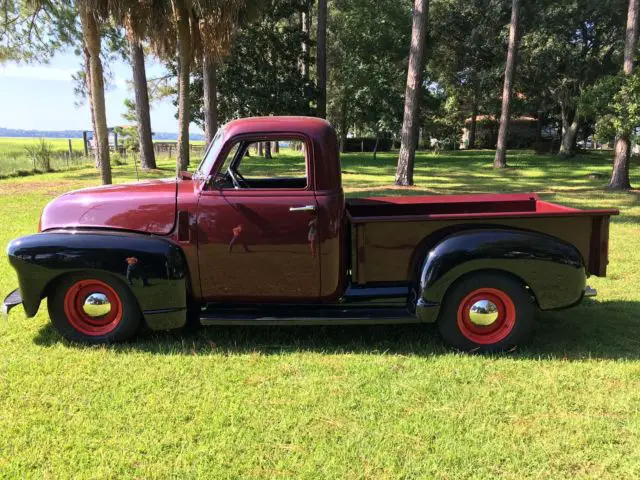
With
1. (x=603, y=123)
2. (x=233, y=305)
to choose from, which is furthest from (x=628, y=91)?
(x=233, y=305)

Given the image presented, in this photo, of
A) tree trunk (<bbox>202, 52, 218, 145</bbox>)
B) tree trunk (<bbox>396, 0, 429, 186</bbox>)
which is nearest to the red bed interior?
tree trunk (<bbox>396, 0, 429, 186</bbox>)

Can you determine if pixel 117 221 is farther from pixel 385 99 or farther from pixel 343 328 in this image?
pixel 385 99

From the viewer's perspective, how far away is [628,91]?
451 inches

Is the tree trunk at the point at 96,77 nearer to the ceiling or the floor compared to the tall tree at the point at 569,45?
nearer to the floor

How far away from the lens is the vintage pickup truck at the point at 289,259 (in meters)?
3.60

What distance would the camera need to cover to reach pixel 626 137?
12914 millimetres

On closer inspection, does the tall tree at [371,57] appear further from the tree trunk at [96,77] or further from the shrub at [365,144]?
the tree trunk at [96,77]

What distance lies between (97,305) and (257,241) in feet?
4.38

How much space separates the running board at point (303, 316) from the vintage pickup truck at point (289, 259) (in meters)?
0.01

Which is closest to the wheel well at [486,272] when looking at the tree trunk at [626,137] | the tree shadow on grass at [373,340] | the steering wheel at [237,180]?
the tree shadow on grass at [373,340]

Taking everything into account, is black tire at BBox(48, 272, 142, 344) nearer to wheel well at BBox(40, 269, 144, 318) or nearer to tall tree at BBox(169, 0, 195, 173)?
wheel well at BBox(40, 269, 144, 318)

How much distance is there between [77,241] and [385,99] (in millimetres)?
25689

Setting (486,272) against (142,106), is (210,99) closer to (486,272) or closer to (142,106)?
(142,106)

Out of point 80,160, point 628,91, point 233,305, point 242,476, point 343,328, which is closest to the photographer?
point 242,476
